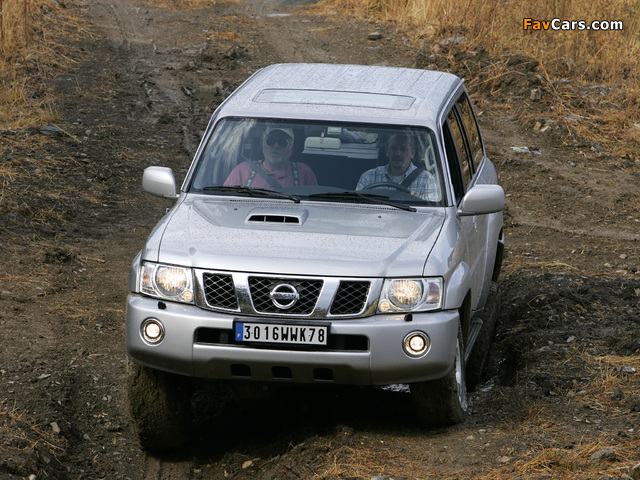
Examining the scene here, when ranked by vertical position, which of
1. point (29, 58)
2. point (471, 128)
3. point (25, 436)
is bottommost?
point (29, 58)

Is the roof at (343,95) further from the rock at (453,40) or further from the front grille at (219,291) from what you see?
the rock at (453,40)

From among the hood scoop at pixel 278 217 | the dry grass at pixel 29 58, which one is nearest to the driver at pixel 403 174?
the hood scoop at pixel 278 217

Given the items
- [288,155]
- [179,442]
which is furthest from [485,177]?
[179,442]

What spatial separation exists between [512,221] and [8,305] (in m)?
5.44

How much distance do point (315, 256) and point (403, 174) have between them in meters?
1.18

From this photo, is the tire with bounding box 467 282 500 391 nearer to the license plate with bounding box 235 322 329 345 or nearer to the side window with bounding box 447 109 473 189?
the side window with bounding box 447 109 473 189

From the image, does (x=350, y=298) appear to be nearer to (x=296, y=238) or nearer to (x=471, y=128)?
(x=296, y=238)

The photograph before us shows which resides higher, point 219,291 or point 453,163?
point 453,163

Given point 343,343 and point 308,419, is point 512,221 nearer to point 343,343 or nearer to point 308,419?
point 308,419

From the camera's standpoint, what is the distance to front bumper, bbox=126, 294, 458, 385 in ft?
14.0

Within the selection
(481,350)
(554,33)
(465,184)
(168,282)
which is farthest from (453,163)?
(554,33)

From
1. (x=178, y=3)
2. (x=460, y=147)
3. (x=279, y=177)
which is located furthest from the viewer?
(x=178, y=3)

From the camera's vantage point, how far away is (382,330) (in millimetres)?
4258

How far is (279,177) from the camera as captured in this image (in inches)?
211
